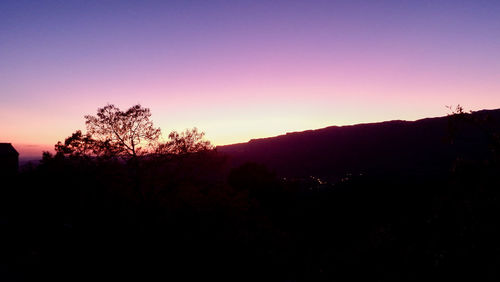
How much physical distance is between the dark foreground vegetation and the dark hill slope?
74620 mm

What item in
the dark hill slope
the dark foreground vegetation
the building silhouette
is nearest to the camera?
the dark foreground vegetation

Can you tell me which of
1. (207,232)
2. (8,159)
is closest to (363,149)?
(8,159)

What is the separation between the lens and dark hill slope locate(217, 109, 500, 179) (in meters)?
96.9

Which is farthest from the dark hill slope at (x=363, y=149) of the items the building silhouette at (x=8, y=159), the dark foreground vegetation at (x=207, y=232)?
the dark foreground vegetation at (x=207, y=232)

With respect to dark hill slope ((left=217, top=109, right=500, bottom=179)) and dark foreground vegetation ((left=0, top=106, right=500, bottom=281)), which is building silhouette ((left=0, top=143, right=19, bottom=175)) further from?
dark hill slope ((left=217, top=109, right=500, bottom=179))

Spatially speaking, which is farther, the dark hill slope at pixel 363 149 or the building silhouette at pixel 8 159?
the dark hill slope at pixel 363 149

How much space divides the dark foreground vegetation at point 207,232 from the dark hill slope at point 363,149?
2938 inches

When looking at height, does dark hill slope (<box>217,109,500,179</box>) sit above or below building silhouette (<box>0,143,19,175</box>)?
below

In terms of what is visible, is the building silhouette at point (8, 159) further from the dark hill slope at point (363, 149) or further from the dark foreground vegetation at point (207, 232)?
the dark hill slope at point (363, 149)

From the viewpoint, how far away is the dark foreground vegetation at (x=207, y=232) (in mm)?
8914

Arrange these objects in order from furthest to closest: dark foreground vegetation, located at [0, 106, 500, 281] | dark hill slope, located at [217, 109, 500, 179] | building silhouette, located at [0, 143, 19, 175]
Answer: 1. dark hill slope, located at [217, 109, 500, 179]
2. building silhouette, located at [0, 143, 19, 175]
3. dark foreground vegetation, located at [0, 106, 500, 281]

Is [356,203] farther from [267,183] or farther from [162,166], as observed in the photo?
[162,166]

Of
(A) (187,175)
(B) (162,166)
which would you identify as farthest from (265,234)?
(B) (162,166)

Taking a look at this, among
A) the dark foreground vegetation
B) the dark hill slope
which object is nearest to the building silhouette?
the dark foreground vegetation
